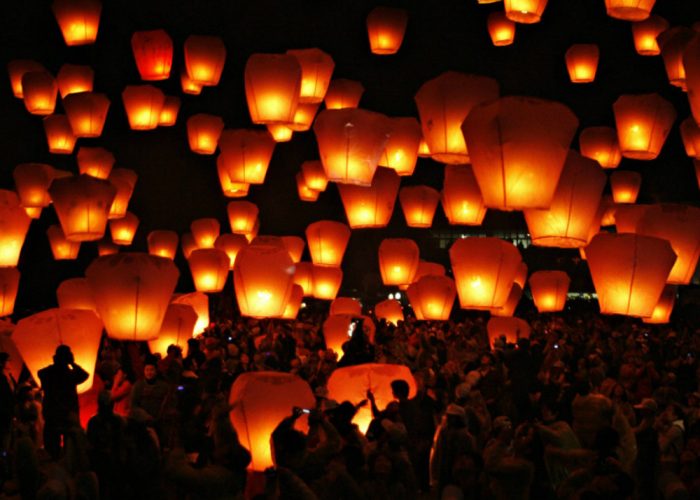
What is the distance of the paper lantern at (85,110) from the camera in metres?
14.0

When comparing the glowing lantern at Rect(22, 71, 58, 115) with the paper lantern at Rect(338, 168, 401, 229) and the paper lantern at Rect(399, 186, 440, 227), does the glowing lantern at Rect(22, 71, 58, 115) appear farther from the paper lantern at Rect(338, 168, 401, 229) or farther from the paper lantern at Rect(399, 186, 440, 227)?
the paper lantern at Rect(399, 186, 440, 227)

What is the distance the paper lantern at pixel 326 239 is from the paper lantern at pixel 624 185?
4.08 meters

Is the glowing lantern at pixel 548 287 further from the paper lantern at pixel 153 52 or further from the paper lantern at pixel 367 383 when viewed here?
the paper lantern at pixel 367 383

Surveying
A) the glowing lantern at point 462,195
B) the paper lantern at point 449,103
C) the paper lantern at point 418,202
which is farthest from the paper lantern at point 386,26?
the paper lantern at point 449,103

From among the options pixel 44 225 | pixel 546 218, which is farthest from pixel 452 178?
pixel 44 225

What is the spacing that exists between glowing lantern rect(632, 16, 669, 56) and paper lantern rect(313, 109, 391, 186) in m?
4.78

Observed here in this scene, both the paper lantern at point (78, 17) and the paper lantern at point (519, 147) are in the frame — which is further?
the paper lantern at point (78, 17)

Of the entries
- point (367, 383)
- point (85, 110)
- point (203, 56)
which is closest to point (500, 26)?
point (203, 56)

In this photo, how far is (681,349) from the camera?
1181 centimetres

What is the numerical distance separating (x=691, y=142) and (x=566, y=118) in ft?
18.2

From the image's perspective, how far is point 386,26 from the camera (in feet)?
44.3

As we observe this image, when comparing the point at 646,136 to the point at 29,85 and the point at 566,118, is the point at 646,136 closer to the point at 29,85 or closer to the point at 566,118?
the point at 566,118

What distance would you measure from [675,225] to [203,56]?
257 inches

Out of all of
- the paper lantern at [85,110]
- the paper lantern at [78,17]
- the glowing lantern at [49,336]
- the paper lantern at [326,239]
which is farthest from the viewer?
the paper lantern at [326,239]
